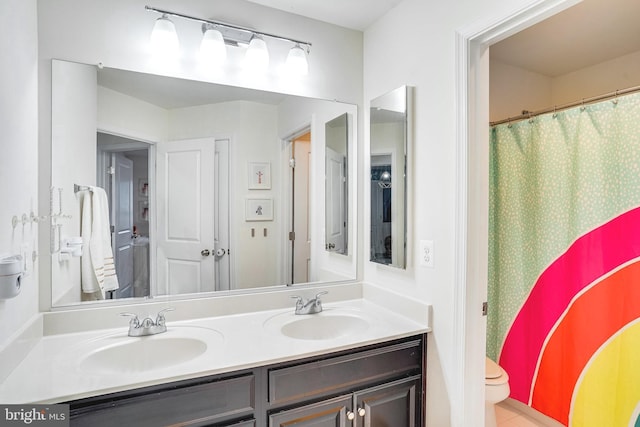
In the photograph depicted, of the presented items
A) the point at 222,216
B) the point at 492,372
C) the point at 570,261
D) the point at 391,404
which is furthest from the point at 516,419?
the point at 222,216

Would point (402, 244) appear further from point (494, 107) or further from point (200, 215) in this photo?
point (494, 107)

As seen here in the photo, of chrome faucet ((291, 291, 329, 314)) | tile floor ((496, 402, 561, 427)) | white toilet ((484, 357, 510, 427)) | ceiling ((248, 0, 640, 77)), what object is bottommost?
tile floor ((496, 402, 561, 427))

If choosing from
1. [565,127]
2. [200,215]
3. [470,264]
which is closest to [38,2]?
[200,215]

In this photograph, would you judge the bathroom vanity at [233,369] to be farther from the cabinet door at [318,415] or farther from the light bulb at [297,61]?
the light bulb at [297,61]

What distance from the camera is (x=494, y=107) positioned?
2598 mm

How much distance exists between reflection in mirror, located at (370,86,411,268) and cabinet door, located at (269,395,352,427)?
687 mm

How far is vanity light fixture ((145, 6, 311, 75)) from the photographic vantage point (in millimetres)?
1529

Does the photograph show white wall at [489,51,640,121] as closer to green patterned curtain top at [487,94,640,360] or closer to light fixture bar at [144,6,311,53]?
green patterned curtain top at [487,94,640,360]

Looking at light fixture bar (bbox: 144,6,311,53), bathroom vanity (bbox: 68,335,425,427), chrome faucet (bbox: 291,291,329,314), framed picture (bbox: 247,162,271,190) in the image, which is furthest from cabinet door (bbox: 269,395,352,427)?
light fixture bar (bbox: 144,6,311,53)

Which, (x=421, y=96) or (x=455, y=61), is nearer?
(x=455, y=61)

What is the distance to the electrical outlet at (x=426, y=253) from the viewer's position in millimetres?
1554

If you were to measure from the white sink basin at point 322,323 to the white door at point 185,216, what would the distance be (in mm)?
420

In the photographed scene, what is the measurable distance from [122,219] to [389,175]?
1.30 meters

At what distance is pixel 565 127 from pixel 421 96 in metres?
1.07
